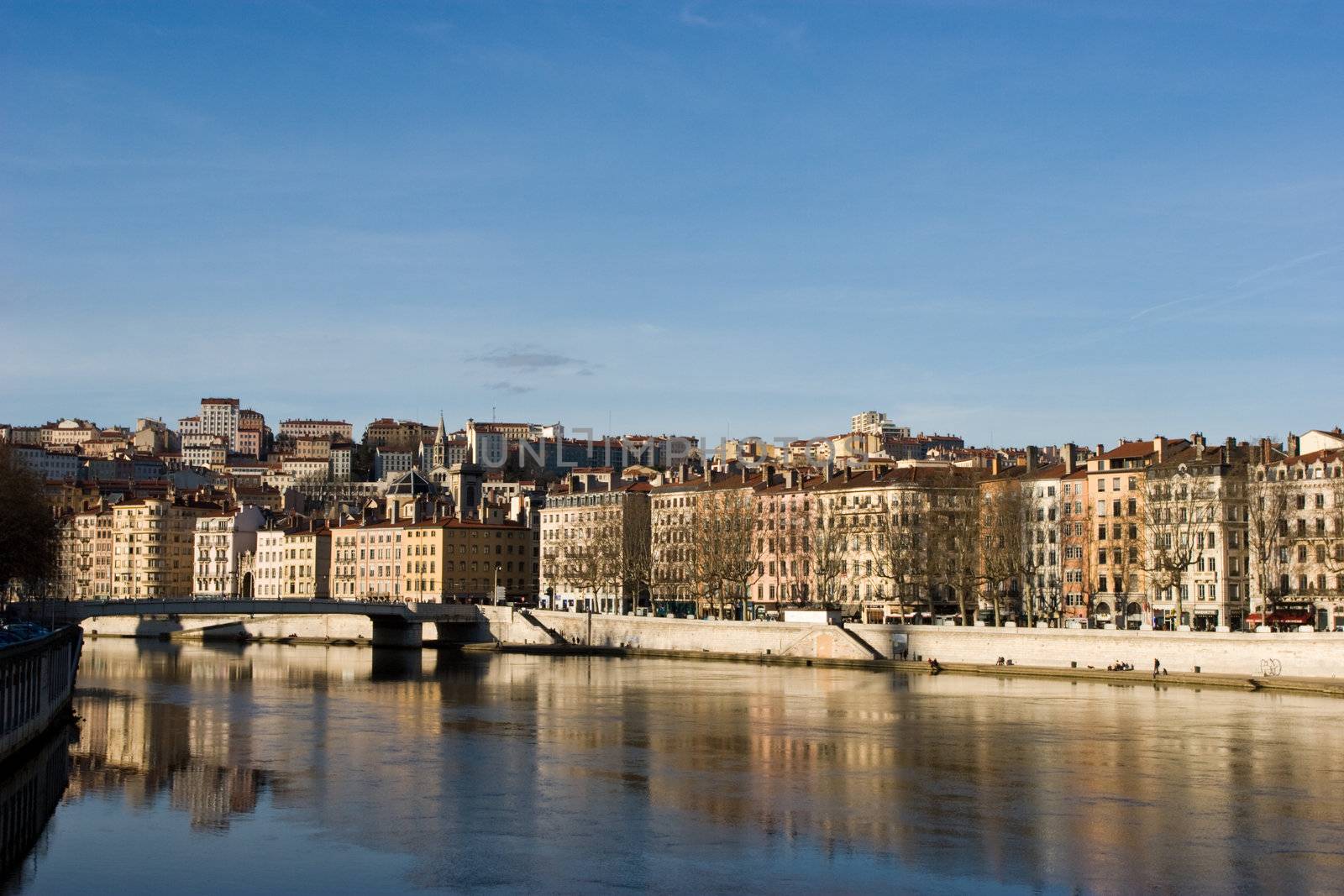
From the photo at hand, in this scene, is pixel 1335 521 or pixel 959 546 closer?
pixel 1335 521

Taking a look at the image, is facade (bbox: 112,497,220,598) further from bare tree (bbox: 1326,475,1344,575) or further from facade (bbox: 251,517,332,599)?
bare tree (bbox: 1326,475,1344,575)

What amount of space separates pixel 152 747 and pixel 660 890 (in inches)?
809

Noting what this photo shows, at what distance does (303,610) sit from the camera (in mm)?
89188

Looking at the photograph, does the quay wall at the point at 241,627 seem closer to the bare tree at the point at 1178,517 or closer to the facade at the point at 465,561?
the facade at the point at 465,561

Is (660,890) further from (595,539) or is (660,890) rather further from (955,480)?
(595,539)

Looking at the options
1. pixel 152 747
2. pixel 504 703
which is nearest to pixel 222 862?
pixel 152 747

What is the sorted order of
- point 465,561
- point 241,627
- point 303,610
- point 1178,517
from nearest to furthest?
point 1178,517 < point 303,610 < point 241,627 < point 465,561

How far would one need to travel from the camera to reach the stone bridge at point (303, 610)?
82.4 meters

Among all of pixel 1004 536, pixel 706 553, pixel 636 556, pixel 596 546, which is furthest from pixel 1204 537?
pixel 596 546

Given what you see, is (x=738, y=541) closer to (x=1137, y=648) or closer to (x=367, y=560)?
(x=1137, y=648)

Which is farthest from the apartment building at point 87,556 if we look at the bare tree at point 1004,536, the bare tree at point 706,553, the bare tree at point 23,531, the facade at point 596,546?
the bare tree at point 1004,536

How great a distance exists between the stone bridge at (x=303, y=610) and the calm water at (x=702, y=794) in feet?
90.2

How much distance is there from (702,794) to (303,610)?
5962 cm

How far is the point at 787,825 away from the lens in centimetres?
2933
